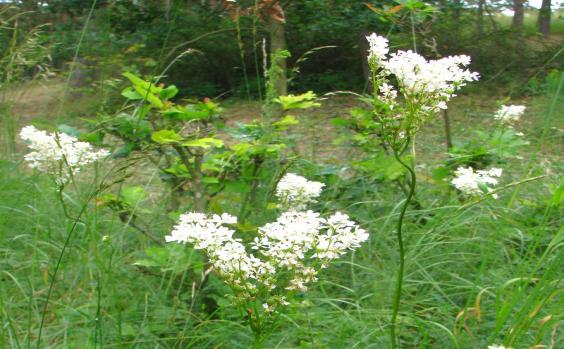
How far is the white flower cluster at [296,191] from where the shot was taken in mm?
2277

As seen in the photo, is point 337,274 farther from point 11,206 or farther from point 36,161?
point 11,206

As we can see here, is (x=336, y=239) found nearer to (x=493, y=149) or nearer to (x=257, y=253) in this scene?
(x=257, y=253)

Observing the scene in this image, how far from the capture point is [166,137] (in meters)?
2.14

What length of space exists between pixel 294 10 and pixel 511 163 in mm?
4697

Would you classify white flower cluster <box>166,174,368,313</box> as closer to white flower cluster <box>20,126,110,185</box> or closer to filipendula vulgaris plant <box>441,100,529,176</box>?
white flower cluster <box>20,126,110,185</box>

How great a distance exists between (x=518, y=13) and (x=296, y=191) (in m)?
6.52

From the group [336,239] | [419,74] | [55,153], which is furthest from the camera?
[55,153]

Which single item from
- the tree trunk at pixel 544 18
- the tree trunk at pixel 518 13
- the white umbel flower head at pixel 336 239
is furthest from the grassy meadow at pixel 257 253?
the tree trunk at pixel 544 18

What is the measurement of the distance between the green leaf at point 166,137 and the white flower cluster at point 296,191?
0.40 m

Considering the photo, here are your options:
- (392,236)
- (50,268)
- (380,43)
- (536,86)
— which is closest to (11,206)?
(50,268)

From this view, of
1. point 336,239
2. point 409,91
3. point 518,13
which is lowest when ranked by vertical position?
point 518,13

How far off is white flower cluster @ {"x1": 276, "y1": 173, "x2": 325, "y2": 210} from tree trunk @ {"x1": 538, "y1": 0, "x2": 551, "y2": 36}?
20.4 feet

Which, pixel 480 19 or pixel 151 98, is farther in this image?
pixel 480 19

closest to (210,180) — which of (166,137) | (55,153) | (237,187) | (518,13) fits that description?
(237,187)
